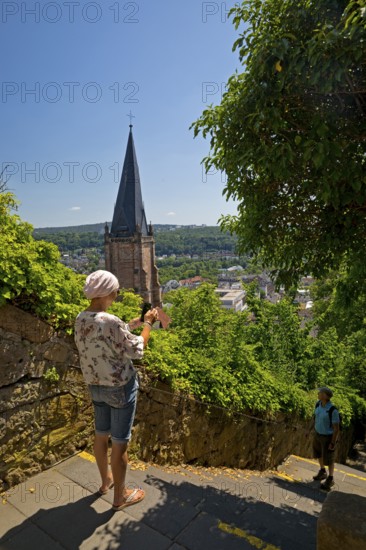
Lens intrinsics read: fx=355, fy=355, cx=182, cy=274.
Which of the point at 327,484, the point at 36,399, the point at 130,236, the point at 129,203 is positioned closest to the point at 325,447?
the point at 327,484

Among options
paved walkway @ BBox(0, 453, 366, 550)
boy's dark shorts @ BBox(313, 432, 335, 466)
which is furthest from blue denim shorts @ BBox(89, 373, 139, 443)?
boy's dark shorts @ BBox(313, 432, 335, 466)

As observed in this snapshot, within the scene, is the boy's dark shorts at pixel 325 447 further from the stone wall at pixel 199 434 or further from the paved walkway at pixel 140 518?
the paved walkway at pixel 140 518

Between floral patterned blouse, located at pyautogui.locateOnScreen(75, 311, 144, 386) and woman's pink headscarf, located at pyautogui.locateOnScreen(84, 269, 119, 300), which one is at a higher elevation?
woman's pink headscarf, located at pyautogui.locateOnScreen(84, 269, 119, 300)

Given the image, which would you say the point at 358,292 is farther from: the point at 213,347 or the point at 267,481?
the point at 267,481

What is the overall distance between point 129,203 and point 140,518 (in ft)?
137

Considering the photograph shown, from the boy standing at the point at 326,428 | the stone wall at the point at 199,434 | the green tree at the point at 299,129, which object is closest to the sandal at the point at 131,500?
the stone wall at the point at 199,434

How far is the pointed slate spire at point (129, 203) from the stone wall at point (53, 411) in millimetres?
38669

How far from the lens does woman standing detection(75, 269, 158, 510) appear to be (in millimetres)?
2566

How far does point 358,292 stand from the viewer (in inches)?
219

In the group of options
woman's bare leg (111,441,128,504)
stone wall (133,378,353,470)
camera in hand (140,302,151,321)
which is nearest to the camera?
woman's bare leg (111,441,128,504)

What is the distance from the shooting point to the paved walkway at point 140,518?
2.49m

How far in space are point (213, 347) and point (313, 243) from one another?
2.38 meters

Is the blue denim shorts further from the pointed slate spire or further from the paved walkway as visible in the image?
the pointed slate spire

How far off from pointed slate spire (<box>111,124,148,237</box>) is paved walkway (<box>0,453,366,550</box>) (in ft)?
131
